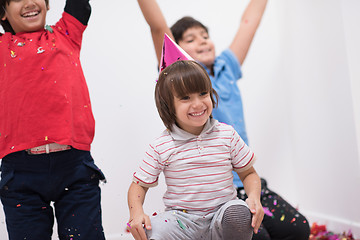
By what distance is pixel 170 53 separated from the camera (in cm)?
114

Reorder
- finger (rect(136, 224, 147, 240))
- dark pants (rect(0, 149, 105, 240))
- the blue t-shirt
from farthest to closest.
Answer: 1. the blue t-shirt
2. dark pants (rect(0, 149, 105, 240))
3. finger (rect(136, 224, 147, 240))

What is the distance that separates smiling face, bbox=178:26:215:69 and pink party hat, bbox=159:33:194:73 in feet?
1.32

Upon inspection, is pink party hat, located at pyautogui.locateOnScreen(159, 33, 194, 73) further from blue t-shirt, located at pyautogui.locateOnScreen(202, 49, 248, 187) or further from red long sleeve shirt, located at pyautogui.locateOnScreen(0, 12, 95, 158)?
blue t-shirt, located at pyautogui.locateOnScreen(202, 49, 248, 187)

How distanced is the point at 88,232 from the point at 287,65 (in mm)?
1248

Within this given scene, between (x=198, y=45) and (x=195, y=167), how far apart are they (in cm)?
66

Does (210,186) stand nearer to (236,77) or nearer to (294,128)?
(236,77)

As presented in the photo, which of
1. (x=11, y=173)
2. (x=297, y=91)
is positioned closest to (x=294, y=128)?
(x=297, y=91)

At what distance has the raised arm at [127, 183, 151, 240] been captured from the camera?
934mm

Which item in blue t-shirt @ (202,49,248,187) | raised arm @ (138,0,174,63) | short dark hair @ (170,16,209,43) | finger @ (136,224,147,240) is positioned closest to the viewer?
finger @ (136,224,147,240)

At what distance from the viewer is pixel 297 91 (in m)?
1.90

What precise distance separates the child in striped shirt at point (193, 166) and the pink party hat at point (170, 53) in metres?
0.08

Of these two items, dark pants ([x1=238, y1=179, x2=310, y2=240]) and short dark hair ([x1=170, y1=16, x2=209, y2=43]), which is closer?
dark pants ([x1=238, y1=179, x2=310, y2=240])

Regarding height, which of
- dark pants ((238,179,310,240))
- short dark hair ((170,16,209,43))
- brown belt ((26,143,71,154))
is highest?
short dark hair ((170,16,209,43))

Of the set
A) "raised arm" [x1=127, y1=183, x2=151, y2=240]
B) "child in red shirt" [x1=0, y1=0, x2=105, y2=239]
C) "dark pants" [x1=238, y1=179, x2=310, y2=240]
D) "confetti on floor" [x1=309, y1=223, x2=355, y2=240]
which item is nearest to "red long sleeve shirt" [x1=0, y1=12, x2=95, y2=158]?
"child in red shirt" [x1=0, y1=0, x2=105, y2=239]
